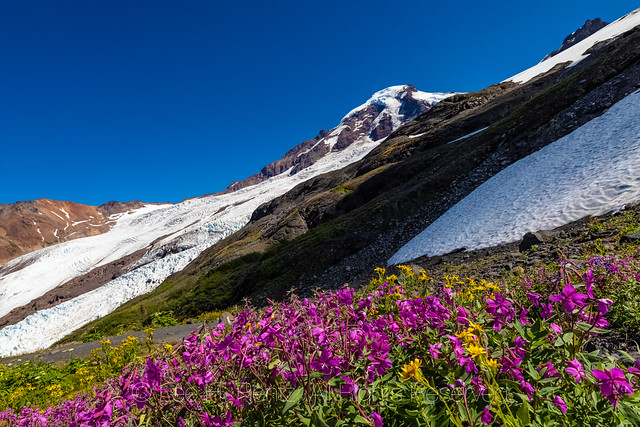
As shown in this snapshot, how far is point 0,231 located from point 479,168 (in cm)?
26238

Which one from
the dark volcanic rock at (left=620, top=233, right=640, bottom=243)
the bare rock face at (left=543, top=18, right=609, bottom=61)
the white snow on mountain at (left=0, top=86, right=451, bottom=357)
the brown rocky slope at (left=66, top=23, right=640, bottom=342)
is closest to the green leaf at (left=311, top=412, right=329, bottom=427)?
the dark volcanic rock at (left=620, top=233, right=640, bottom=243)

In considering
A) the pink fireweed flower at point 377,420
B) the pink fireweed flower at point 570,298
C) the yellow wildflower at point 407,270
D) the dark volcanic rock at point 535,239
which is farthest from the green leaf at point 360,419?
the dark volcanic rock at point 535,239

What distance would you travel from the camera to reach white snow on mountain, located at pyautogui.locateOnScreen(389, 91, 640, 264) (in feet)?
35.8

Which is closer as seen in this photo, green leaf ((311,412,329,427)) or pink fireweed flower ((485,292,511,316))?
green leaf ((311,412,329,427))

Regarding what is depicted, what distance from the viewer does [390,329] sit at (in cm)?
288

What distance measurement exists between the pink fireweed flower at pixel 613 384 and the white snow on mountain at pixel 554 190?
37.3ft

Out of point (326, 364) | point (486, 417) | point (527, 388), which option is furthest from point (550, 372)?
point (326, 364)

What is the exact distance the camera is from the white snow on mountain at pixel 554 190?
1091 cm

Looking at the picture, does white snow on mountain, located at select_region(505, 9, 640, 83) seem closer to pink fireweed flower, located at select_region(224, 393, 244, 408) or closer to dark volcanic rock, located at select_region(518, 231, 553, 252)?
dark volcanic rock, located at select_region(518, 231, 553, 252)

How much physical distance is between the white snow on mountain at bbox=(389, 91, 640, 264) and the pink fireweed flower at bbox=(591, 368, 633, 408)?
11.4 meters

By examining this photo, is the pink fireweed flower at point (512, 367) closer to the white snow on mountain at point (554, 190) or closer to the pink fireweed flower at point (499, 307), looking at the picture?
the pink fireweed flower at point (499, 307)

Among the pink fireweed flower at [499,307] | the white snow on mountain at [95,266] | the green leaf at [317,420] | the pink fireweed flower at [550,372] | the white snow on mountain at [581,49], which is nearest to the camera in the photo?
the green leaf at [317,420]

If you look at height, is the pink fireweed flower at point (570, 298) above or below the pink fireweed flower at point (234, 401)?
below

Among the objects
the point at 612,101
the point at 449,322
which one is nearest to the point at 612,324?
the point at 449,322
